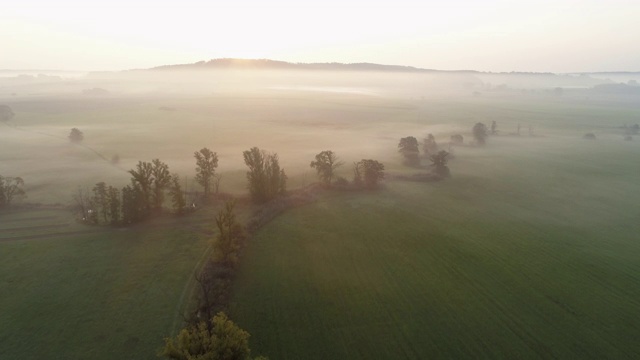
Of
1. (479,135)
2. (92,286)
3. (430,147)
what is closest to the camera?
(92,286)

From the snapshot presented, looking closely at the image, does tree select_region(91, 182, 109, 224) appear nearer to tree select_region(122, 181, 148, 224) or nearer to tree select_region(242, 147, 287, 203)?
tree select_region(122, 181, 148, 224)

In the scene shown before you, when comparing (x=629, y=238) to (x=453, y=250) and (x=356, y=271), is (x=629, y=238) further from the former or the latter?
(x=356, y=271)

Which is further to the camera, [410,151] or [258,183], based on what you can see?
[410,151]

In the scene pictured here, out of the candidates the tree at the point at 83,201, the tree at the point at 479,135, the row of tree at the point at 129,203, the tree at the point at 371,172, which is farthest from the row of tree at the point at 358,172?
the tree at the point at 479,135

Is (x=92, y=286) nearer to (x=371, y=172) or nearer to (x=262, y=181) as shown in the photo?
(x=262, y=181)

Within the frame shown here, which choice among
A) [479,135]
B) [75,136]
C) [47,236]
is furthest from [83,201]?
[479,135]
